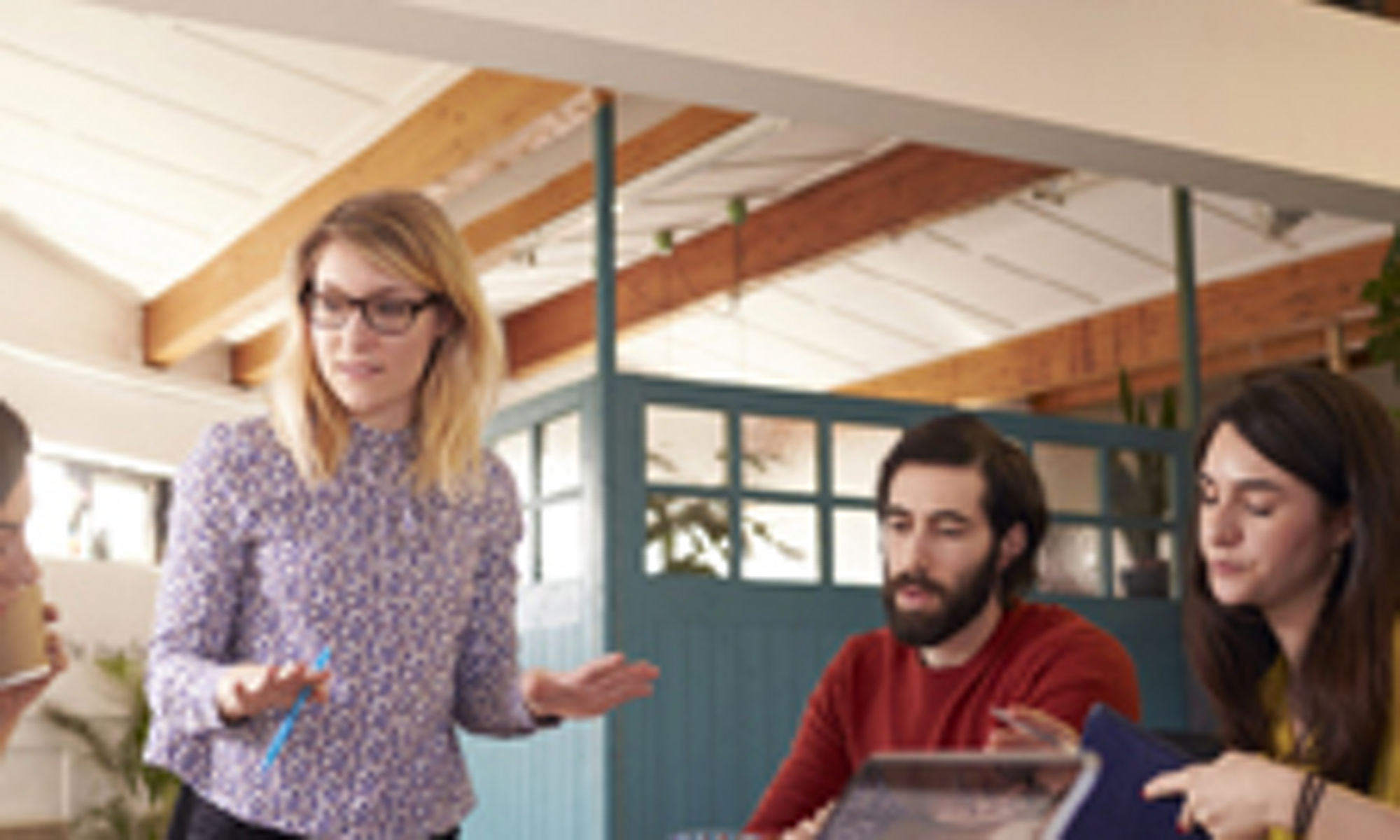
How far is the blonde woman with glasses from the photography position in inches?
56.7

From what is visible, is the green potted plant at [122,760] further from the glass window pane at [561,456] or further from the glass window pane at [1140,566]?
the glass window pane at [1140,566]

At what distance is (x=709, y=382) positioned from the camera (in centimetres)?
467

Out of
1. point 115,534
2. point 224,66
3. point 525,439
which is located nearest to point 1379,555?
point 525,439

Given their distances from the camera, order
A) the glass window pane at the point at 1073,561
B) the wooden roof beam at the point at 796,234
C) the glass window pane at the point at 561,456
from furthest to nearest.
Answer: the wooden roof beam at the point at 796,234
the glass window pane at the point at 1073,561
the glass window pane at the point at 561,456

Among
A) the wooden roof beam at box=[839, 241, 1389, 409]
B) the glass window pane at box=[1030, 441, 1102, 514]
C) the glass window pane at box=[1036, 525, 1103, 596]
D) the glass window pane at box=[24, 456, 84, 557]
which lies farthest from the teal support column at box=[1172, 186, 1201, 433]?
the glass window pane at box=[24, 456, 84, 557]

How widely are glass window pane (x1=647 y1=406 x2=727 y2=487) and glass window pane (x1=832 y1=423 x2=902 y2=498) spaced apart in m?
0.40

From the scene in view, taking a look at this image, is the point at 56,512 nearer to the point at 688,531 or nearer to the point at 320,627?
the point at 688,531

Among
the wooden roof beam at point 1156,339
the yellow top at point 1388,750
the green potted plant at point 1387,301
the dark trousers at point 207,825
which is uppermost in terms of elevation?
the wooden roof beam at point 1156,339

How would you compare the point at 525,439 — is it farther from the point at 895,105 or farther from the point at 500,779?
the point at 895,105

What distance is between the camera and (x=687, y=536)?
15.0ft

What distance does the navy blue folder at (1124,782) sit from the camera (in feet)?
4.00

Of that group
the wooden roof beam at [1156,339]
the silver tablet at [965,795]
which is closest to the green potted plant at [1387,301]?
the wooden roof beam at [1156,339]

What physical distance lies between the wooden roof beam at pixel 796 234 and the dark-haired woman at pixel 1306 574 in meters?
4.55

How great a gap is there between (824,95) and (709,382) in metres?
1.03
